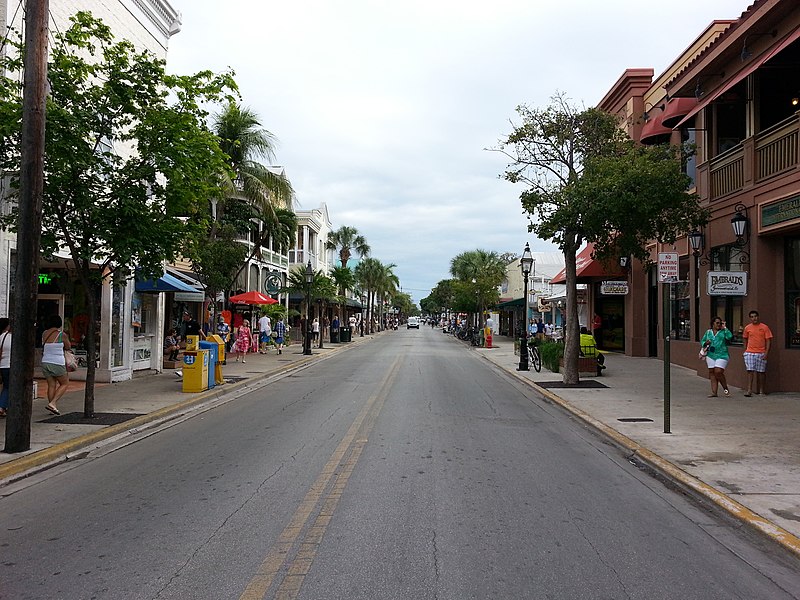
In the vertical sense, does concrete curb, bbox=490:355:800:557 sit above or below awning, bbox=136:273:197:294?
below

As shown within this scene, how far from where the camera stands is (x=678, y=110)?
59.7ft

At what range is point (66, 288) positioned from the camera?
719 inches

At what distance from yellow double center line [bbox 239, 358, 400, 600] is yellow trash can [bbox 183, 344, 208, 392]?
699 centimetres

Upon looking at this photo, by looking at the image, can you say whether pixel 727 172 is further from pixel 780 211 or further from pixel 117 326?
pixel 117 326

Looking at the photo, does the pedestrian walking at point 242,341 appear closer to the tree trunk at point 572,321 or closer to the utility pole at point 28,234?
the tree trunk at point 572,321

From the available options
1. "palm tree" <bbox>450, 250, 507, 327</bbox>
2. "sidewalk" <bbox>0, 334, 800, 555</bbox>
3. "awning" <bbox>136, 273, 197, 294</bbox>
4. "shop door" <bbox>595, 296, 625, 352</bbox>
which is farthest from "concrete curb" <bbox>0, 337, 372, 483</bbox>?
"palm tree" <bbox>450, 250, 507, 327</bbox>

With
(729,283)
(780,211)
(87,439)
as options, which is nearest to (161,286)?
(87,439)

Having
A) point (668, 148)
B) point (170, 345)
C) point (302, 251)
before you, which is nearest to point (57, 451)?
point (170, 345)

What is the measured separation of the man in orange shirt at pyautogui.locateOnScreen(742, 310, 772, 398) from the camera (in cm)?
1405

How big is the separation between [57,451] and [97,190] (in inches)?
177

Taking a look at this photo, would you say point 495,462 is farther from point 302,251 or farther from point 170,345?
point 302,251

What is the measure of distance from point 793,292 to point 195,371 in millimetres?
13453

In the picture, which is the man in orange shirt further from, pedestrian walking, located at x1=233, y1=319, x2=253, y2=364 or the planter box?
pedestrian walking, located at x1=233, y1=319, x2=253, y2=364

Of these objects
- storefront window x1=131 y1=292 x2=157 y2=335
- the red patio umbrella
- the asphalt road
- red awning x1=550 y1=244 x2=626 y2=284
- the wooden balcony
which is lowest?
the asphalt road
